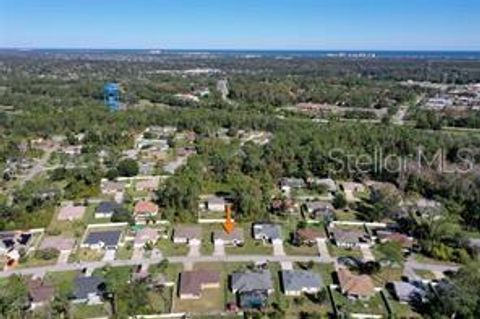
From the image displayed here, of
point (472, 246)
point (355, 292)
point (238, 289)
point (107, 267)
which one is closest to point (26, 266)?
point (107, 267)

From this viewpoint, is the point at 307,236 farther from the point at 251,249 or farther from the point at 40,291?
the point at 40,291

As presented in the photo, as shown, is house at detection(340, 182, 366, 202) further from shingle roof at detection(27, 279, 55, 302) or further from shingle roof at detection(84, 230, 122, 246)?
shingle roof at detection(27, 279, 55, 302)

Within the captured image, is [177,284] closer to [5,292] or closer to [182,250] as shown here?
[182,250]

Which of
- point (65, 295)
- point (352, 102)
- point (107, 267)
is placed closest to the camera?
point (65, 295)

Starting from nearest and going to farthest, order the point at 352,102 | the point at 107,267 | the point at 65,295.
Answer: the point at 65,295 → the point at 107,267 → the point at 352,102

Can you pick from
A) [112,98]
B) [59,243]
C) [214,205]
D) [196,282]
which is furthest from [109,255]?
[112,98]

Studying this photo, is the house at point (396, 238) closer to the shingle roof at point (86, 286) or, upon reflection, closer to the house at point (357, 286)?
the house at point (357, 286)
